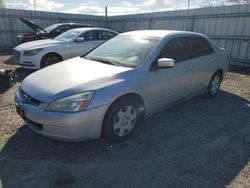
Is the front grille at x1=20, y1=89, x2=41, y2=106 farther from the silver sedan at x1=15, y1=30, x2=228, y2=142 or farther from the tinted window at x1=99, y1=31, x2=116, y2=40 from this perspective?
the tinted window at x1=99, y1=31, x2=116, y2=40

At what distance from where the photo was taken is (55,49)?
7539 mm

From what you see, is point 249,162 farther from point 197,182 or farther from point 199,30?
point 199,30

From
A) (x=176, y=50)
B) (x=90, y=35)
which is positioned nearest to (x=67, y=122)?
(x=176, y=50)

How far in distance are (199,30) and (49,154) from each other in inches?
389

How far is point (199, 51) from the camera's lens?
15.4 feet

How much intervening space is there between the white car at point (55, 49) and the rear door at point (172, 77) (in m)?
3.87

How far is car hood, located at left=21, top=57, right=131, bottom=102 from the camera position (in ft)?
9.36

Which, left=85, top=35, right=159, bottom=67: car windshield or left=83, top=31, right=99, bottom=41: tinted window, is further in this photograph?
left=83, top=31, right=99, bottom=41: tinted window

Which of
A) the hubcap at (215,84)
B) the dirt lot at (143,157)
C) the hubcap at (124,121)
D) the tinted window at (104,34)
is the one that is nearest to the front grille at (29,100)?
the dirt lot at (143,157)

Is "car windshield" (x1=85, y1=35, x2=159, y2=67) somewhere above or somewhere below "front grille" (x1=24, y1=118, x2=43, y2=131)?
above

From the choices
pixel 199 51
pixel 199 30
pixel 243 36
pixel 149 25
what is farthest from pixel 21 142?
pixel 149 25

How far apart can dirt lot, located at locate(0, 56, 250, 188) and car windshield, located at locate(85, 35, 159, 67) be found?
3.89ft

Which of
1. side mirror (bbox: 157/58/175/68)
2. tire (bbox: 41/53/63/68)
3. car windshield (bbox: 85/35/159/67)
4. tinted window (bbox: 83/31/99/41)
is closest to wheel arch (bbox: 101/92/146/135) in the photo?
car windshield (bbox: 85/35/159/67)

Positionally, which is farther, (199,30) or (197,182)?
(199,30)
